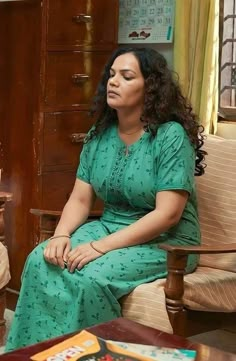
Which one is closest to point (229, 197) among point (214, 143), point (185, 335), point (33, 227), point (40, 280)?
point (214, 143)

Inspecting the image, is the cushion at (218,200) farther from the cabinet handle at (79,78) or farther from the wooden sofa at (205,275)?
the cabinet handle at (79,78)

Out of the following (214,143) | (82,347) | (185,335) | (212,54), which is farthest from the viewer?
(212,54)

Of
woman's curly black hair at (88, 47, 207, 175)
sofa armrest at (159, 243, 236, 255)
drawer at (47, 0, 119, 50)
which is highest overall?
drawer at (47, 0, 119, 50)

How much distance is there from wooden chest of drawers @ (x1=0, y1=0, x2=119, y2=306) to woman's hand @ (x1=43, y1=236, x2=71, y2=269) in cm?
84

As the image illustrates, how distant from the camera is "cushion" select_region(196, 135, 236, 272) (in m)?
2.88

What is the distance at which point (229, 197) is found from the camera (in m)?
2.89

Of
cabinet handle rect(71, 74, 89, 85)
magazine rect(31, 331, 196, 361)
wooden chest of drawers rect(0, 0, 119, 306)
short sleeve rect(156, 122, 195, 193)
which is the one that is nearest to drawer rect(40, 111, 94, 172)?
wooden chest of drawers rect(0, 0, 119, 306)

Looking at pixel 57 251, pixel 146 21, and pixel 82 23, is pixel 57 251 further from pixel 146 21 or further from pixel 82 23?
pixel 146 21

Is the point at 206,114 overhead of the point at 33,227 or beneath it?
overhead

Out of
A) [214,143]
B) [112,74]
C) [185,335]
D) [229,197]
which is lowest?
[185,335]

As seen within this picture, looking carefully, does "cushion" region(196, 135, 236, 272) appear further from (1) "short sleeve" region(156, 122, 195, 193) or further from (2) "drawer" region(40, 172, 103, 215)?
(2) "drawer" region(40, 172, 103, 215)

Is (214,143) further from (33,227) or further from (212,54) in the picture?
(33,227)

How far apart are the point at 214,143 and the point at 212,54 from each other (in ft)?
2.09

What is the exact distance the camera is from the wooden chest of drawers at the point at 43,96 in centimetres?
348
